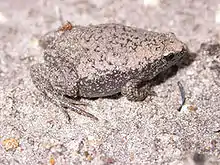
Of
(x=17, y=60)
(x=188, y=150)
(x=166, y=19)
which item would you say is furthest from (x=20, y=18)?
(x=188, y=150)

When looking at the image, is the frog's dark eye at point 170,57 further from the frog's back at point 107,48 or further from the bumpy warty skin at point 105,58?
the frog's back at point 107,48

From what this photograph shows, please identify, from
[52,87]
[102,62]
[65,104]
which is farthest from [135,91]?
[52,87]

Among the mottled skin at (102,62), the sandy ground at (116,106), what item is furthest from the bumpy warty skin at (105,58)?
the sandy ground at (116,106)

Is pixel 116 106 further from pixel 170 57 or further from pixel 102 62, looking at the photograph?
pixel 170 57

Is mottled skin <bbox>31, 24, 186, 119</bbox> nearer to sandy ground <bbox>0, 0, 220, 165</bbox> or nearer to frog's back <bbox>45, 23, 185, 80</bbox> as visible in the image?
frog's back <bbox>45, 23, 185, 80</bbox>

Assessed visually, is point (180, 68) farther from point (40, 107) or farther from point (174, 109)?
point (40, 107)

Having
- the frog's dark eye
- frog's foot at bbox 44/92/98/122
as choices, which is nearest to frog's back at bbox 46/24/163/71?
the frog's dark eye
